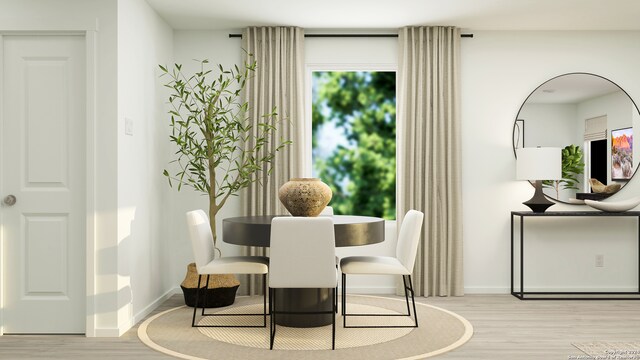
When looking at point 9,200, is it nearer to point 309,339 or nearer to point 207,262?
point 207,262

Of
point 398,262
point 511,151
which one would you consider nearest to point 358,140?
point 511,151

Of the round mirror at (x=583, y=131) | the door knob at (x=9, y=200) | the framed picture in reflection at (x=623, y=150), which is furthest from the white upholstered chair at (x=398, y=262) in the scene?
the framed picture in reflection at (x=623, y=150)

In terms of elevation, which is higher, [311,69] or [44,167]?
[311,69]

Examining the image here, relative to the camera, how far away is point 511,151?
546 cm

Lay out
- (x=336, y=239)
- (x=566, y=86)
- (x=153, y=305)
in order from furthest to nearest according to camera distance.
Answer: (x=566, y=86) < (x=153, y=305) < (x=336, y=239)

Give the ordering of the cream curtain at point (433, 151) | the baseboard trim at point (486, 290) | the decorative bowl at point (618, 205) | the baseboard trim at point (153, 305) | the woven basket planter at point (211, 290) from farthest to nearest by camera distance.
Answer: the baseboard trim at point (486, 290) < the cream curtain at point (433, 151) < the decorative bowl at point (618, 205) < the woven basket planter at point (211, 290) < the baseboard trim at point (153, 305)

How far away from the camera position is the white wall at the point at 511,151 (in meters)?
5.46

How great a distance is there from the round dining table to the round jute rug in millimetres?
90

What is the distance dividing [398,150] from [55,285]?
122 inches

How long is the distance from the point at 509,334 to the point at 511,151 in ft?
6.76

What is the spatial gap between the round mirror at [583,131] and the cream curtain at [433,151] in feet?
2.31

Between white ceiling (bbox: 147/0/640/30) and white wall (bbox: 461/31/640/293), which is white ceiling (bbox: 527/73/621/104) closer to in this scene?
white wall (bbox: 461/31/640/293)

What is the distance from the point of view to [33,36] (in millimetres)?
3951

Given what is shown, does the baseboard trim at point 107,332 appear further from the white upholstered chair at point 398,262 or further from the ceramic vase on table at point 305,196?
the white upholstered chair at point 398,262
